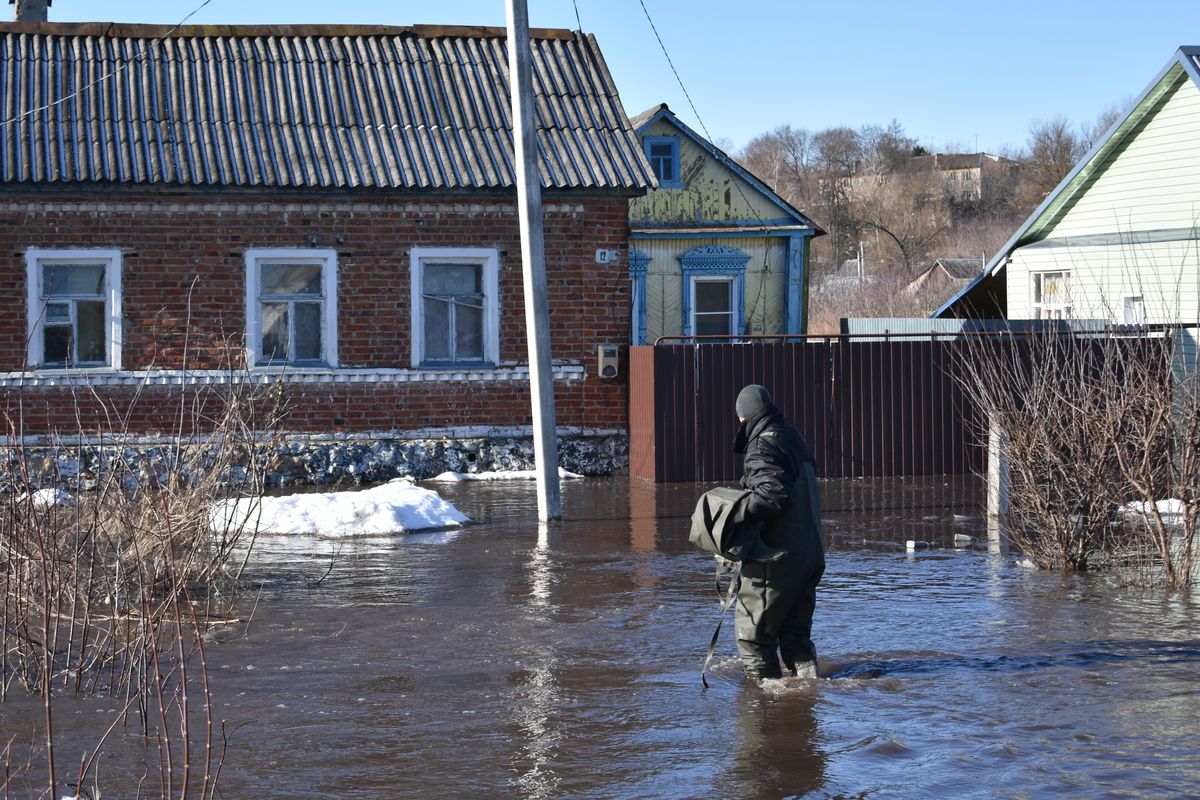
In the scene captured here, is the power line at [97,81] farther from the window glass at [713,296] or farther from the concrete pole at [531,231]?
the window glass at [713,296]

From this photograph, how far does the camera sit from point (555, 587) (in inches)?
410

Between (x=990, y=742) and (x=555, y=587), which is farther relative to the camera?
(x=555, y=587)

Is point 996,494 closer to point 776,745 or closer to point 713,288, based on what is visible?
point 776,745

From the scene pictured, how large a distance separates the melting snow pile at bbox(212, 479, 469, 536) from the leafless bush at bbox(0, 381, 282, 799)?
2.85 meters

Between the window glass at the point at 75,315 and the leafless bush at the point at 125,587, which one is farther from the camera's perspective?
the window glass at the point at 75,315

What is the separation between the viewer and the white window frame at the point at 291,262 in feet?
56.0

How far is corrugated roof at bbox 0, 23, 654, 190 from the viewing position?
1677 cm

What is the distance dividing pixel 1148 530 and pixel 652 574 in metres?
3.68

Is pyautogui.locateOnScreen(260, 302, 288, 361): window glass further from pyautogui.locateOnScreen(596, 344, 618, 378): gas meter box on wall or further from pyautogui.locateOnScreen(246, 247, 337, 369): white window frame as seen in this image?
pyautogui.locateOnScreen(596, 344, 618, 378): gas meter box on wall

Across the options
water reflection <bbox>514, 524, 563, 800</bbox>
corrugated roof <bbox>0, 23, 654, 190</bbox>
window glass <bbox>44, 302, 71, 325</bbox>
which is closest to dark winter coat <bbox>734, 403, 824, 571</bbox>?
water reflection <bbox>514, 524, 563, 800</bbox>

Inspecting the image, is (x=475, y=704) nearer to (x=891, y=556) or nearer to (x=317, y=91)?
(x=891, y=556)

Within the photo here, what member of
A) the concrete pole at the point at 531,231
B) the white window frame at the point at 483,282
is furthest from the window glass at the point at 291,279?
the concrete pole at the point at 531,231

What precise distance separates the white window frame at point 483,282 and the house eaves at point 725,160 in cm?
1201

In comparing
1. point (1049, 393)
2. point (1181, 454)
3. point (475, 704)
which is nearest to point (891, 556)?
point (1049, 393)
